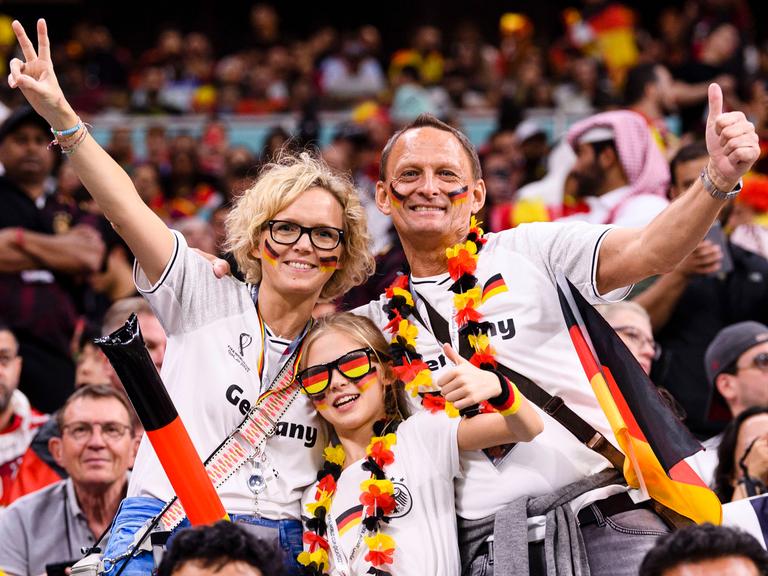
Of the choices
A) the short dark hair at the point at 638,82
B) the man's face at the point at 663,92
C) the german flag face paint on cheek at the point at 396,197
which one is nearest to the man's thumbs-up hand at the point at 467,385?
the german flag face paint on cheek at the point at 396,197

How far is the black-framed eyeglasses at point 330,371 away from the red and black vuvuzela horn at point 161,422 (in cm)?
60

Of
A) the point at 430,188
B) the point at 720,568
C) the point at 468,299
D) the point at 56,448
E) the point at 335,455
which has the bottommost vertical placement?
the point at 720,568

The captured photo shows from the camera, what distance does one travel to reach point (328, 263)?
14.0 feet

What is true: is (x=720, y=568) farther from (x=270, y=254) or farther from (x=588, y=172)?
(x=588, y=172)

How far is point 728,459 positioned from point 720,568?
8.16 ft

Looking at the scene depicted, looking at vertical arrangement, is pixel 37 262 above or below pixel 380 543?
above

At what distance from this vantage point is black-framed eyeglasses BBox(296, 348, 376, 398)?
411 centimetres

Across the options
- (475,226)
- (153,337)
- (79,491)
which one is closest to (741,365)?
(475,226)

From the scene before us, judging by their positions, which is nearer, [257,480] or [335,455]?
[257,480]

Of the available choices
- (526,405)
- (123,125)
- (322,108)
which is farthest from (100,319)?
(322,108)

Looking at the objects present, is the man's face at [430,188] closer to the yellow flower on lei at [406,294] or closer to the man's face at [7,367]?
→ the yellow flower on lei at [406,294]

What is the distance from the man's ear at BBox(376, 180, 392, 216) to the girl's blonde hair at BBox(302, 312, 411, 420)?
0.40m

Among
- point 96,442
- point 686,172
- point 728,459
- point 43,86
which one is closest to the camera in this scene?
point 43,86

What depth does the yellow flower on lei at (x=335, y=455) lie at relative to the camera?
13.5ft
